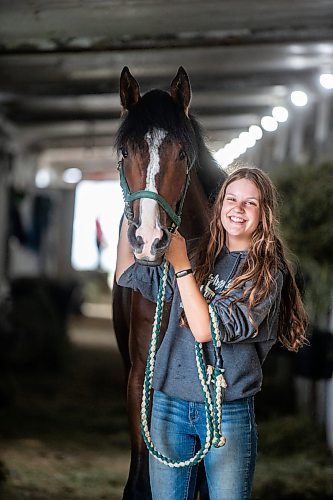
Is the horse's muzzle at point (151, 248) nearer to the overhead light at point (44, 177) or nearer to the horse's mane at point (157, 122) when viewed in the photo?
the horse's mane at point (157, 122)

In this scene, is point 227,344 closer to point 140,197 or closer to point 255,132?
point 140,197

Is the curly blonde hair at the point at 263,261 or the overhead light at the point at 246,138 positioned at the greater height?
the overhead light at the point at 246,138

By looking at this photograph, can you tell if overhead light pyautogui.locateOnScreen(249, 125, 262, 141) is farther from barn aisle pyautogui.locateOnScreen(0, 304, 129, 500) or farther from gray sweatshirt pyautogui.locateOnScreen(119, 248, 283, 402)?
gray sweatshirt pyautogui.locateOnScreen(119, 248, 283, 402)

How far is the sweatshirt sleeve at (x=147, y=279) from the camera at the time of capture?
2.13m

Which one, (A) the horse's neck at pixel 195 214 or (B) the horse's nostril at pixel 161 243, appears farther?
(A) the horse's neck at pixel 195 214

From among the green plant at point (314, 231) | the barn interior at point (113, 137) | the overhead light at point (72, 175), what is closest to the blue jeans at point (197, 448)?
the barn interior at point (113, 137)

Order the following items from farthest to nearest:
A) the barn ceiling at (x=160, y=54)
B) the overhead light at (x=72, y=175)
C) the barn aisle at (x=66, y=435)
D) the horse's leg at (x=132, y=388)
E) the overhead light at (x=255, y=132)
Result: 1. the overhead light at (x=72, y=175)
2. the overhead light at (x=255, y=132)
3. the barn aisle at (x=66, y=435)
4. the barn ceiling at (x=160, y=54)
5. the horse's leg at (x=132, y=388)

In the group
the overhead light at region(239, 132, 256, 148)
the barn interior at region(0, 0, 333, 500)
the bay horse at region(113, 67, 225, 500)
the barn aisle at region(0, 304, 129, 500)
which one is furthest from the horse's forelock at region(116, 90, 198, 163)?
the overhead light at region(239, 132, 256, 148)

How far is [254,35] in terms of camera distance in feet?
12.6

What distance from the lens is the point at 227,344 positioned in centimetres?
199

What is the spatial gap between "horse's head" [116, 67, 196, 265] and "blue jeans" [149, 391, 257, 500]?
15.6 inches

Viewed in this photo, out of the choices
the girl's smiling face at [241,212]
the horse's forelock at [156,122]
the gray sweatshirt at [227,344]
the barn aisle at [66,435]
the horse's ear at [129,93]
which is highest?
the horse's ear at [129,93]

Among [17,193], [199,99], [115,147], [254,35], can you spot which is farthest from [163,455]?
[17,193]

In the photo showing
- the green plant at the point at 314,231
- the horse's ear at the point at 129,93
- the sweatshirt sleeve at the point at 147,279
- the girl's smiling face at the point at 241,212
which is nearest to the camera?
the girl's smiling face at the point at 241,212
